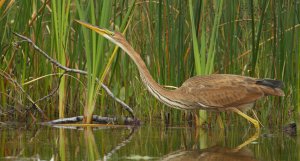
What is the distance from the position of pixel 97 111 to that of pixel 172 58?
1090mm

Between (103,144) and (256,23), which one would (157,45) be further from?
(103,144)

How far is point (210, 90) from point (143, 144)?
4.56 ft

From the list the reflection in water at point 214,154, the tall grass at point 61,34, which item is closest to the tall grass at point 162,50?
the tall grass at point 61,34

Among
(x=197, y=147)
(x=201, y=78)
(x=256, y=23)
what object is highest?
(x=256, y=23)

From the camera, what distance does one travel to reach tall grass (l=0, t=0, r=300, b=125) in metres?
7.85

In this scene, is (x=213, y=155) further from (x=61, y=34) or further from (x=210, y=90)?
(x=61, y=34)

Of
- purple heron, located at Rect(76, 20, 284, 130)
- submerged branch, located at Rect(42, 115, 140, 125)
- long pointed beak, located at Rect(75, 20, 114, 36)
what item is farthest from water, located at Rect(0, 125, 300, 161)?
long pointed beak, located at Rect(75, 20, 114, 36)

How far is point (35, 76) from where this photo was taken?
8398mm

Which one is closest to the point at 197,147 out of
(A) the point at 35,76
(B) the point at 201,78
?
(B) the point at 201,78

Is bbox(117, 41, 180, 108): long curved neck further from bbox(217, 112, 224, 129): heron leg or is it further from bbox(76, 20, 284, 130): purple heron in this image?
bbox(217, 112, 224, 129): heron leg

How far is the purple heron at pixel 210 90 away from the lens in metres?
7.62

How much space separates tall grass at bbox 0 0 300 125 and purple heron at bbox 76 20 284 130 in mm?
192

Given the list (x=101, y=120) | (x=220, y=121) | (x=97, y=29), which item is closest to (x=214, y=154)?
(x=220, y=121)

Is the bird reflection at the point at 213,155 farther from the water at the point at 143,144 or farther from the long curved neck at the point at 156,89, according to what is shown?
the long curved neck at the point at 156,89
